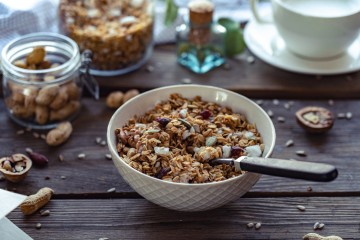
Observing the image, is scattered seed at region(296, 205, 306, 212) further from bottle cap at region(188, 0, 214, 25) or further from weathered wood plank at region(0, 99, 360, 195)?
bottle cap at region(188, 0, 214, 25)

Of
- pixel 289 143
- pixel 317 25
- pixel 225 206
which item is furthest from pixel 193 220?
pixel 317 25

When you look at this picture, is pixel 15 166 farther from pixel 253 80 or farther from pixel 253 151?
pixel 253 80

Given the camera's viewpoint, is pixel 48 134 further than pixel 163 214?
Yes

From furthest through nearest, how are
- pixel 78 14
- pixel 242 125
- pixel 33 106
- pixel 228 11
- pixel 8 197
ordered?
pixel 228 11 < pixel 78 14 < pixel 33 106 < pixel 242 125 < pixel 8 197

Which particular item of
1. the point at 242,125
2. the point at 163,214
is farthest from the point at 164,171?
the point at 242,125

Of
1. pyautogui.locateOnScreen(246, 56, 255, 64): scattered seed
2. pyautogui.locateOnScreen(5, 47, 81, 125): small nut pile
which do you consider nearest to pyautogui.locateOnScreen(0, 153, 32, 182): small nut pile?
pyautogui.locateOnScreen(5, 47, 81, 125): small nut pile

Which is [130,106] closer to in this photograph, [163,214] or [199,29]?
[163,214]

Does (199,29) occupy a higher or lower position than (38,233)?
higher

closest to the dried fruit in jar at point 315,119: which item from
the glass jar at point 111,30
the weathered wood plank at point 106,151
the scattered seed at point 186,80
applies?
the weathered wood plank at point 106,151
